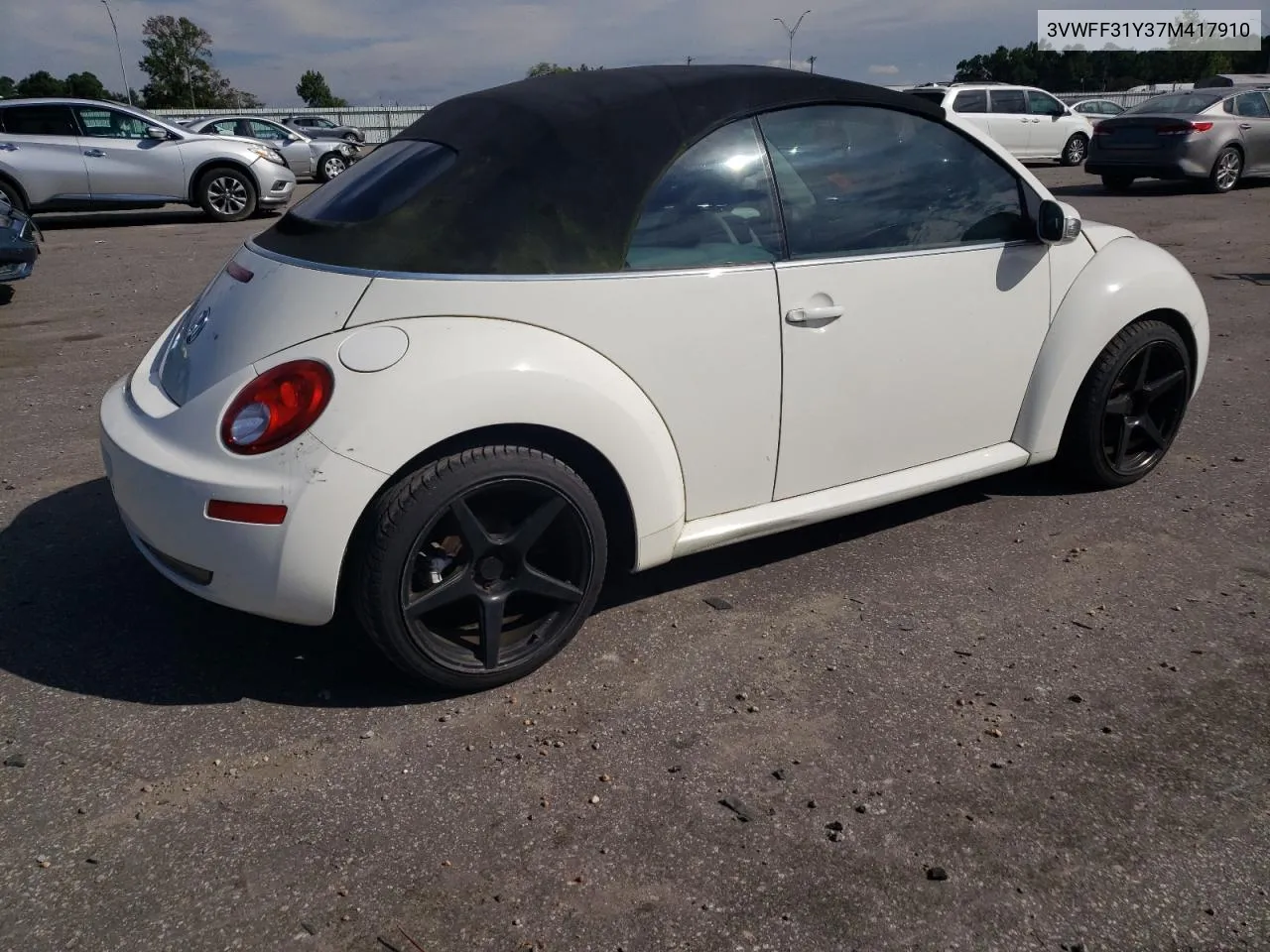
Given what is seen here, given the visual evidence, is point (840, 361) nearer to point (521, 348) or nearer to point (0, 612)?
point (521, 348)

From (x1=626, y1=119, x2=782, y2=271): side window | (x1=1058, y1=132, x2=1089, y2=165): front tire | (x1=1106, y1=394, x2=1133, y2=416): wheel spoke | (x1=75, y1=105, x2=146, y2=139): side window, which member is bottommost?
(x1=1058, y1=132, x2=1089, y2=165): front tire

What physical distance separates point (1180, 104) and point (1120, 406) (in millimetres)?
13468

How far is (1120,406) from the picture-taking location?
4.12 m

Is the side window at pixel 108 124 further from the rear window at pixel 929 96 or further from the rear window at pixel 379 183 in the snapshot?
the rear window at pixel 379 183

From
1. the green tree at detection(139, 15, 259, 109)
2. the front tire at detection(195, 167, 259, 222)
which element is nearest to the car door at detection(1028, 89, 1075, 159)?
the front tire at detection(195, 167, 259, 222)

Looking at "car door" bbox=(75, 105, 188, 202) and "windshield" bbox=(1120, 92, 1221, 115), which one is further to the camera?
"windshield" bbox=(1120, 92, 1221, 115)

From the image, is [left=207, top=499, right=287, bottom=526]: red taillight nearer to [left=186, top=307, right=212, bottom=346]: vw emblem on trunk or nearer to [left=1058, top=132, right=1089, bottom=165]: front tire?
[left=186, top=307, right=212, bottom=346]: vw emblem on trunk

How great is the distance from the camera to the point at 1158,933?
6.75ft

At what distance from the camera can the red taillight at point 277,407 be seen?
258 centimetres

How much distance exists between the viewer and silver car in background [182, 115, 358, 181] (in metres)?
20.8

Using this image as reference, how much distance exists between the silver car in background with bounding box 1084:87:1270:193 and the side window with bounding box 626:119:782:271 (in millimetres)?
13877

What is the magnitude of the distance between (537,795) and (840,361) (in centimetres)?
162

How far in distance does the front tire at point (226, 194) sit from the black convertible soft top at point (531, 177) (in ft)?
38.7

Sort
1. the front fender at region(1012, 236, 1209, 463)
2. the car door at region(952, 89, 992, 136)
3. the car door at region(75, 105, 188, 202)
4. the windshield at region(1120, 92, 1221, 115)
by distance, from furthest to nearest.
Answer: the car door at region(952, 89, 992, 136)
the windshield at region(1120, 92, 1221, 115)
the car door at region(75, 105, 188, 202)
the front fender at region(1012, 236, 1209, 463)
